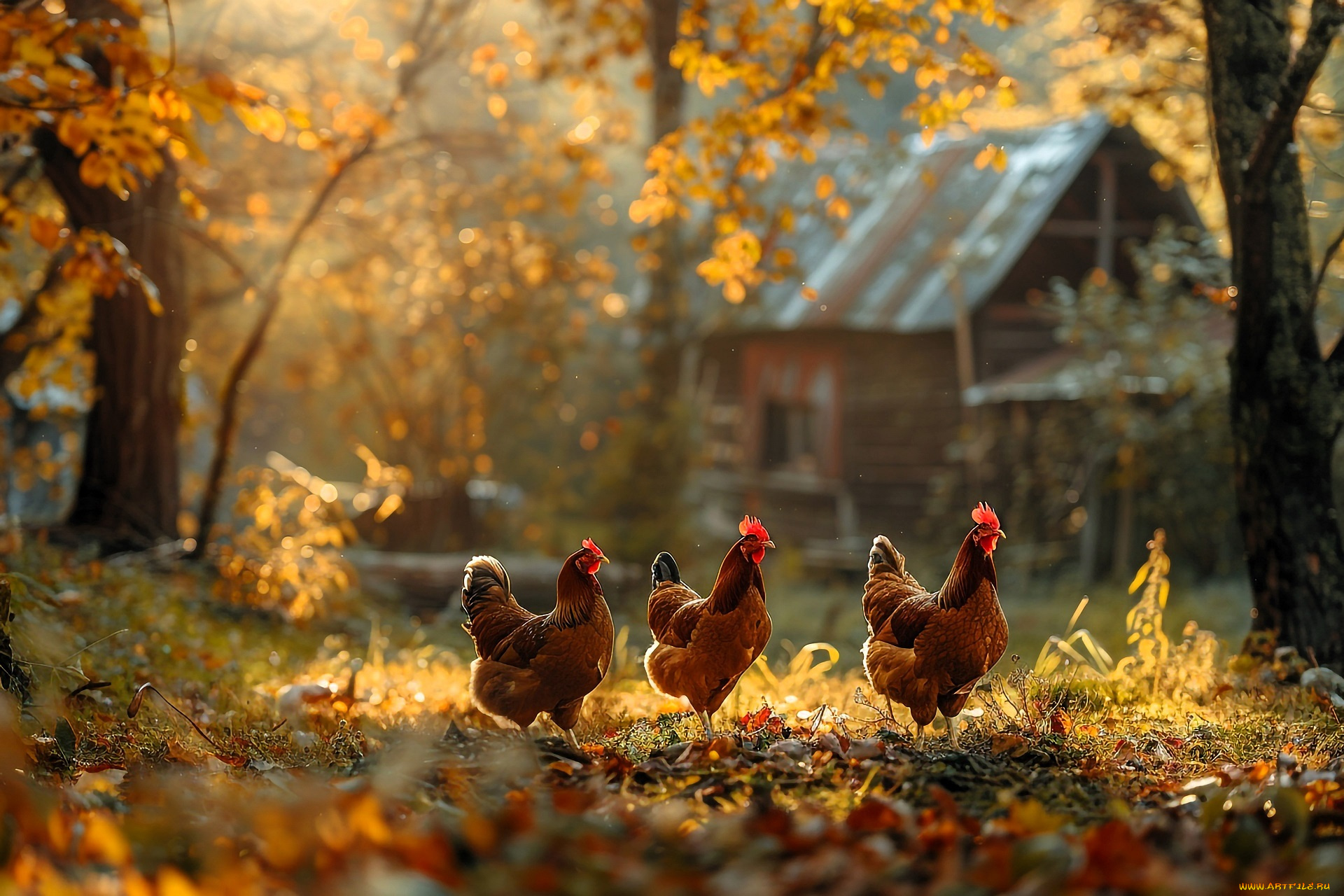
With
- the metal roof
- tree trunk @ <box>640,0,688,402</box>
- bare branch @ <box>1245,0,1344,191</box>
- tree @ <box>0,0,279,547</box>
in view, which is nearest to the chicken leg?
bare branch @ <box>1245,0,1344,191</box>

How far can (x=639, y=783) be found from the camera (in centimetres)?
351

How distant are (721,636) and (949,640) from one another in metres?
0.94

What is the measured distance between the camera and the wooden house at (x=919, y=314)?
14547 mm

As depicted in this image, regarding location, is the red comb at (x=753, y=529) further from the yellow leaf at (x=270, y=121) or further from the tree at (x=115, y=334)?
the tree at (x=115, y=334)

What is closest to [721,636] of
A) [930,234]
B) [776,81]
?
[776,81]

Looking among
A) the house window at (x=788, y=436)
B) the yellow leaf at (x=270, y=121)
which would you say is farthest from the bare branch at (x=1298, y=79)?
the house window at (x=788, y=436)

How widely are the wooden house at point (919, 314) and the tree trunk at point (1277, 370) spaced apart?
7.66m

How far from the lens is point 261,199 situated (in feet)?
36.9

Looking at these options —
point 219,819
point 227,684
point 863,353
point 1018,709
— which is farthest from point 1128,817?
point 863,353

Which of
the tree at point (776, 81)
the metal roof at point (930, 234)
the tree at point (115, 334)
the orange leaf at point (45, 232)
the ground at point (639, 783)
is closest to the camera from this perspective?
the ground at point (639, 783)

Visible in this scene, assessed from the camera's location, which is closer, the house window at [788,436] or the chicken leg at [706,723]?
the chicken leg at [706,723]

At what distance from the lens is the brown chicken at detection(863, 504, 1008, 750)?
4.05m

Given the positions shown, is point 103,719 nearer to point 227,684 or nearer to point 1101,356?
point 227,684

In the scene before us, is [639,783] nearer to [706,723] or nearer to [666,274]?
[706,723]
